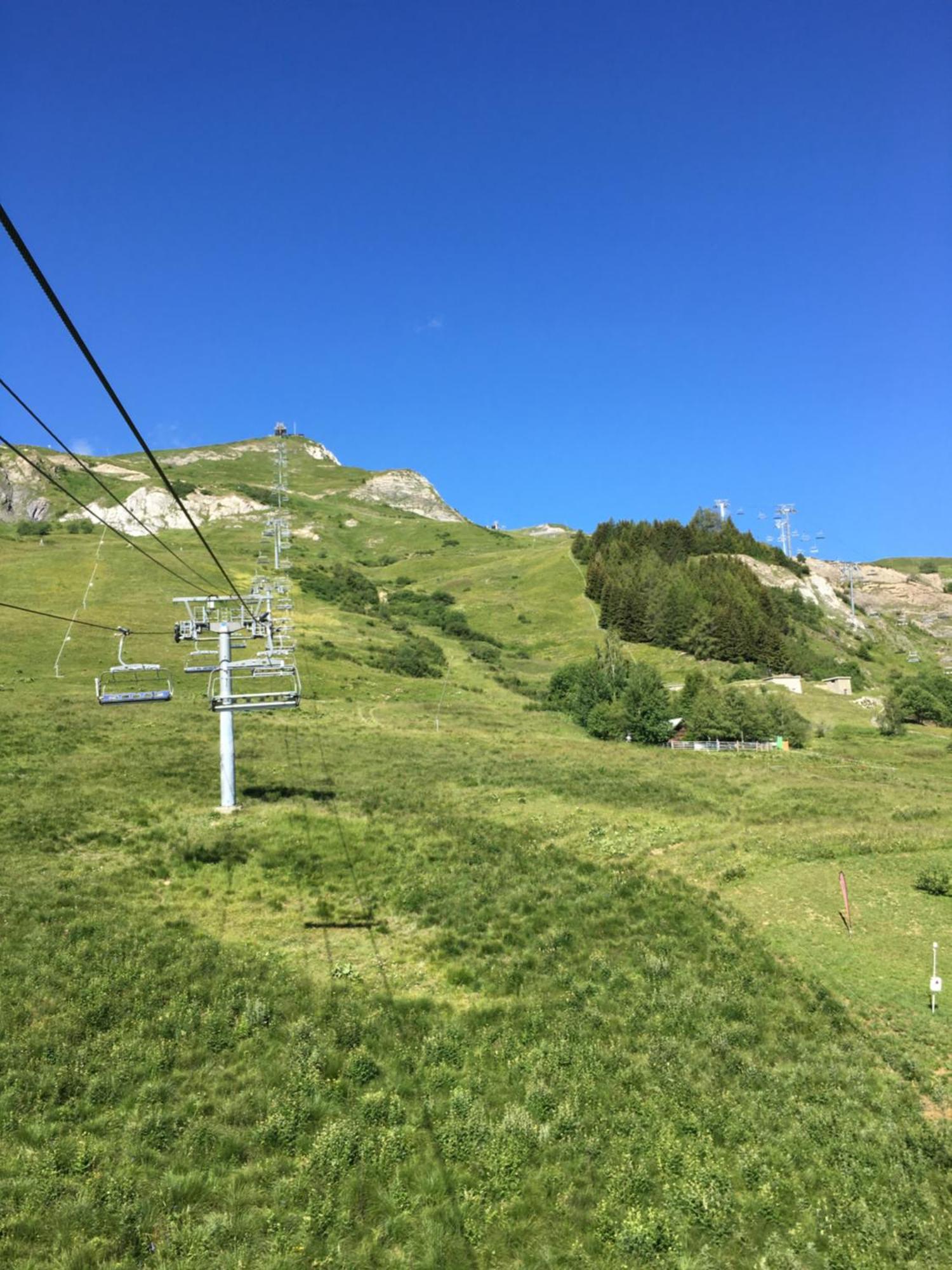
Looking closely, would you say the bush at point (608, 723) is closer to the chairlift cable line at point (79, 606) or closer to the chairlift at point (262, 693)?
the chairlift at point (262, 693)

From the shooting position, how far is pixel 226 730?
26656mm

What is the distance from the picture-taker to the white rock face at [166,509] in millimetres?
178125

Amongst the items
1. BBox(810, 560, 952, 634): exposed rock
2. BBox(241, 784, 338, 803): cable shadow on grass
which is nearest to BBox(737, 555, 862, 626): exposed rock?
BBox(810, 560, 952, 634): exposed rock

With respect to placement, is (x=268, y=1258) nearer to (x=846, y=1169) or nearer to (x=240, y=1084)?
(x=240, y=1084)

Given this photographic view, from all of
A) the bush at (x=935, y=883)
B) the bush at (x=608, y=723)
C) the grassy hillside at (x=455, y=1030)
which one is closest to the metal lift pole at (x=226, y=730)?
the grassy hillside at (x=455, y=1030)

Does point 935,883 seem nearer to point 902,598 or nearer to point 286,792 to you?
point 286,792

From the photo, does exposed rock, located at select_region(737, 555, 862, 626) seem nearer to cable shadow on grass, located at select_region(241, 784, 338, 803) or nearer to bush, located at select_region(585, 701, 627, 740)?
bush, located at select_region(585, 701, 627, 740)

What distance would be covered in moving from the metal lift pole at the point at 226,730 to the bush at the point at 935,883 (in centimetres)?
2525

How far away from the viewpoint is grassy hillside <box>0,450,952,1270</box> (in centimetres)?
965

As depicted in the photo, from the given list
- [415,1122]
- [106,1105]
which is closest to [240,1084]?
[106,1105]

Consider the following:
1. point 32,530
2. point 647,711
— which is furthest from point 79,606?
point 32,530

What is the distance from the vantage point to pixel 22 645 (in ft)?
226

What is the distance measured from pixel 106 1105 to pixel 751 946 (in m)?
15.4

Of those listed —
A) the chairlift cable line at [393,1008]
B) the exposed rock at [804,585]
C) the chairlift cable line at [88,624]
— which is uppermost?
the exposed rock at [804,585]
